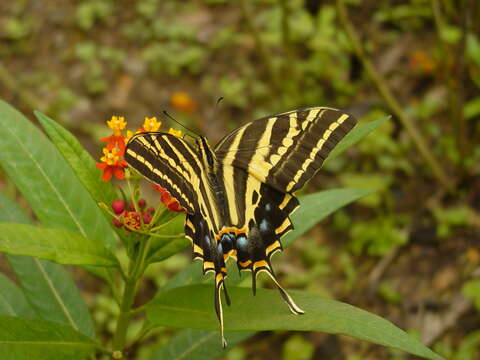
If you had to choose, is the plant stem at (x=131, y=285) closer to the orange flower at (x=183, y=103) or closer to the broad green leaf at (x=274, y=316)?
the broad green leaf at (x=274, y=316)

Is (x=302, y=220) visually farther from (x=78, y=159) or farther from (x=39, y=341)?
(x=39, y=341)

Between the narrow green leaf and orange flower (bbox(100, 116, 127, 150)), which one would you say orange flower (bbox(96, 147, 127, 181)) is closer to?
orange flower (bbox(100, 116, 127, 150))

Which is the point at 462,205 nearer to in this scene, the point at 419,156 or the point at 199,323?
the point at 419,156

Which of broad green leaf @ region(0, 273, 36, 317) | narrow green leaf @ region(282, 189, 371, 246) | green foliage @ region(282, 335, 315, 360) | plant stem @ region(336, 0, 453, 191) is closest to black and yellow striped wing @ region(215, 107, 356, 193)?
narrow green leaf @ region(282, 189, 371, 246)

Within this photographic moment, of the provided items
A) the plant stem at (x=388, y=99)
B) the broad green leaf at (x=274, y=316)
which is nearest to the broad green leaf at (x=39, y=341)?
the broad green leaf at (x=274, y=316)

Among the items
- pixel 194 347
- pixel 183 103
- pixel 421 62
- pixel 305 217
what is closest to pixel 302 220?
pixel 305 217
